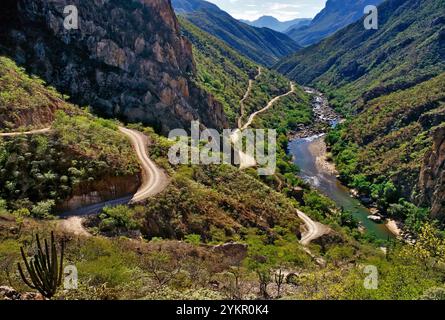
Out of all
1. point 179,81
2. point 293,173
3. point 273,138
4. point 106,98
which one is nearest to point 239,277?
point 106,98

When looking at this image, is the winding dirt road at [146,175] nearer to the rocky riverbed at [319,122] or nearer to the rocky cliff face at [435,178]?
the rocky cliff face at [435,178]

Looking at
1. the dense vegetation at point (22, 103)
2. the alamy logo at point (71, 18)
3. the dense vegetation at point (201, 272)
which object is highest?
the alamy logo at point (71, 18)

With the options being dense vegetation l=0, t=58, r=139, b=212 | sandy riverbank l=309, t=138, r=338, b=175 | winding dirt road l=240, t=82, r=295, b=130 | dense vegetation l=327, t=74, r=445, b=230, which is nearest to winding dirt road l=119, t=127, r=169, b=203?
dense vegetation l=0, t=58, r=139, b=212

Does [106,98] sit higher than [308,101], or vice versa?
[308,101]

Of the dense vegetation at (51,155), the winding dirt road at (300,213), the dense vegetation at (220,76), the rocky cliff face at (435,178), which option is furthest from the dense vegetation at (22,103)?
the rocky cliff face at (435,178)

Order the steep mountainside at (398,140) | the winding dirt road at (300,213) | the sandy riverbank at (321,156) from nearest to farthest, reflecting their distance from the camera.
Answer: the winding dirt road at (300,213) < the steep mountainside at (398,140) < the sandy riverbank at (321,156)

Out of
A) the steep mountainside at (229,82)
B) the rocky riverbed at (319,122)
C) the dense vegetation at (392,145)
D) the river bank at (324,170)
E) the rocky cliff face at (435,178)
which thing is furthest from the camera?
the rocky riverbed at (319,122)
